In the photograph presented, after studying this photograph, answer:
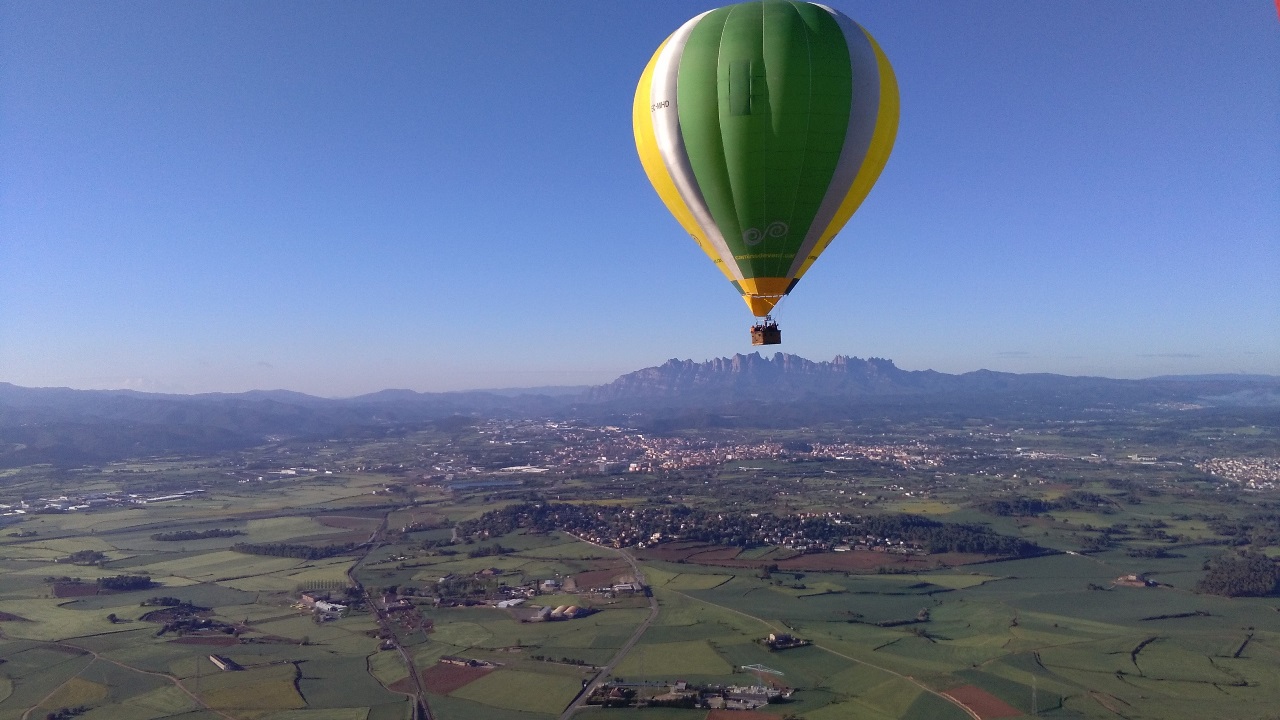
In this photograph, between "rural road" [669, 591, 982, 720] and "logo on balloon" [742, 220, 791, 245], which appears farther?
"rural road" [669, 591, 982, 720]

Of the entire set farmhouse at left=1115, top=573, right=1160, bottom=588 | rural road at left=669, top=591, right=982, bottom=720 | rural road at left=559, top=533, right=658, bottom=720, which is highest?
rural road at left=559, top=533, right=658, bottom=720

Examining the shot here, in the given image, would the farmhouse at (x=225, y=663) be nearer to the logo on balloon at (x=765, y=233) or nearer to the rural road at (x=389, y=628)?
the rural road at (x=389, y=628)

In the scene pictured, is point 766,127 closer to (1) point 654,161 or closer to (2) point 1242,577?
(1) point 654,161

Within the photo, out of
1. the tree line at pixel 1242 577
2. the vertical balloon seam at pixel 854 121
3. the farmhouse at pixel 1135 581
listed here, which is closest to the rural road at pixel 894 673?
the vertical balloon seam at pixel 854 121

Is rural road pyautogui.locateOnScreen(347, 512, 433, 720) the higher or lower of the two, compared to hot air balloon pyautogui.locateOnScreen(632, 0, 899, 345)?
lower

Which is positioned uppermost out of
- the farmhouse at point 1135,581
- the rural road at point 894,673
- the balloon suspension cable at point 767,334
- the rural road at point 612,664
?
the balloon suspension cable at point 767,334

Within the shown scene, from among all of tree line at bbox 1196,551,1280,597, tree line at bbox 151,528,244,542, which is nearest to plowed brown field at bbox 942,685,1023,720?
tree line at bbox 1196,551,1280,597

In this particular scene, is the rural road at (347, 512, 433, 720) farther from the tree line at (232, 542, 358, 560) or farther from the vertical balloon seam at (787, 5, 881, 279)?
the vertical balloon seam at (787, 5, 881, 279)
